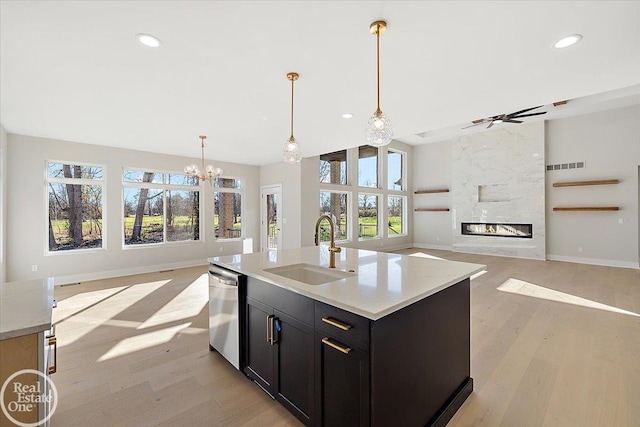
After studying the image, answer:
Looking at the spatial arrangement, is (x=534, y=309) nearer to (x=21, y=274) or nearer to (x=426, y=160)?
(x=426, y=160)

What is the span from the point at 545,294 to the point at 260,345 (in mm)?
4639

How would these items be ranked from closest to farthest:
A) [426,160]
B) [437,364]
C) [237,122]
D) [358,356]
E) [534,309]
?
[358,356], [437,364], [534,309], [237,122], [426,160]

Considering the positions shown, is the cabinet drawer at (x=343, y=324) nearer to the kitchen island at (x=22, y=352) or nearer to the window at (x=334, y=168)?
the kitchen island at (x=22, y=352)

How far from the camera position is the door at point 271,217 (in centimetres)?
757

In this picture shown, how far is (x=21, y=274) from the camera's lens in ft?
15.9

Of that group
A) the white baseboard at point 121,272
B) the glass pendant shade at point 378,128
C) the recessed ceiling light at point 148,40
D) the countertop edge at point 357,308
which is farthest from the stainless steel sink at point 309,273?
the white baseboard at point 121,272

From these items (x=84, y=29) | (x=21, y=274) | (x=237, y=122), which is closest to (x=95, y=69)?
(x=84, y=29)

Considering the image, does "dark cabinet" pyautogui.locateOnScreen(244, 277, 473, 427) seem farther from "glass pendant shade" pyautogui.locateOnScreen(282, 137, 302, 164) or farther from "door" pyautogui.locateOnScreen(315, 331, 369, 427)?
"glass pendant shade" pyautogui.locateOnScreen(282, 137, 302, 164)

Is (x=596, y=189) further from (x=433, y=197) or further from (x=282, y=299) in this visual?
(x=282, y=299)

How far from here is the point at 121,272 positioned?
5.86 meters

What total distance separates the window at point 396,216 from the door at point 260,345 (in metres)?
7.88

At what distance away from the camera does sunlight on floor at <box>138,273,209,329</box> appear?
3504 millimetres

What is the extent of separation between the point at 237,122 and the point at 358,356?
398 cm

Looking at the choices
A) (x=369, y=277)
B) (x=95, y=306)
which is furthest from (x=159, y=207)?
(x=369, y=277)
